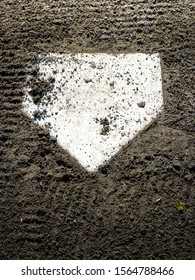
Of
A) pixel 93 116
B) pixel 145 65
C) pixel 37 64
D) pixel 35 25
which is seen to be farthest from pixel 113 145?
pixel 35 25

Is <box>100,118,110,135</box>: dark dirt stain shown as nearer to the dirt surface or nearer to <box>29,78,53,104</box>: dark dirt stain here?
the dirt surface

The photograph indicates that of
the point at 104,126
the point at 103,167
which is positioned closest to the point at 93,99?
the point at 104,126

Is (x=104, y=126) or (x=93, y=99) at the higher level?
(x=93, y=99)

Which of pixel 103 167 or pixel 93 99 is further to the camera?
pixel 93 99

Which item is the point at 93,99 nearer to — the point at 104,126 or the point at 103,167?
the point at 104,126

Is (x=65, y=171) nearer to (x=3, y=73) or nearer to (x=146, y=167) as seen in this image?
(x=146, y=167)

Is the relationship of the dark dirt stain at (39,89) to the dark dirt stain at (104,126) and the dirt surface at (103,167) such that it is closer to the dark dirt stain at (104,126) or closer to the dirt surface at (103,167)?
the dirt surface at (103,167)

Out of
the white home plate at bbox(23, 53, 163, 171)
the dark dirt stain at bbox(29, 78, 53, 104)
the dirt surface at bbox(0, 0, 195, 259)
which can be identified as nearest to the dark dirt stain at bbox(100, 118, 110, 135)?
the white home plate at bbox(23, 53, 163, 171)
